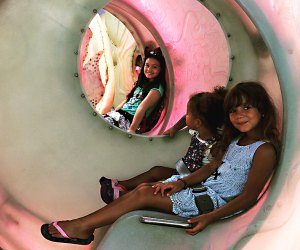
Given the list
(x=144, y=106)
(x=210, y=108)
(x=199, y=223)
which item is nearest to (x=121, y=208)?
(x=199, y=223)

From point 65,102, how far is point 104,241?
686 millimetres

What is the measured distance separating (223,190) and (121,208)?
1.45ft

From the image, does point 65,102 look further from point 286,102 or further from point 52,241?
point 286,102

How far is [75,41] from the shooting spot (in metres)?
2.50

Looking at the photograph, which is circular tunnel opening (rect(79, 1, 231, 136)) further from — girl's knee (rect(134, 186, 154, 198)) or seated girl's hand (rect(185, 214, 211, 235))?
seated girl's hand (rect(185, 214, 211, 235))

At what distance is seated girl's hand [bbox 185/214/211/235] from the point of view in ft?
7.23

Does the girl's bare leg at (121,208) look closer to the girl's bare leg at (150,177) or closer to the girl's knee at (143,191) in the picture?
the girl's knee at (143,191)

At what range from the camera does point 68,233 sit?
240 cm

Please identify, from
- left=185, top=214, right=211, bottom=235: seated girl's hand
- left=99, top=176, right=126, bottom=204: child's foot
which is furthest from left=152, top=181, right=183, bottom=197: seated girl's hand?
left=99, top=176, right=126, bottom=204: child's foot

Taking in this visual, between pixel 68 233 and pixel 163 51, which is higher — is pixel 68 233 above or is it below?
below

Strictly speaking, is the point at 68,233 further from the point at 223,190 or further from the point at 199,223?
the point at 223,190

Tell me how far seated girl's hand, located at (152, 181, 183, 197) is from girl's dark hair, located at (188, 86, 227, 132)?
0.41 meters

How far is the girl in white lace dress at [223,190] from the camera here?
7.47ft

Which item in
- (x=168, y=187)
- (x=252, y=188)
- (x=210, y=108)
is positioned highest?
(x=210, y=108)
